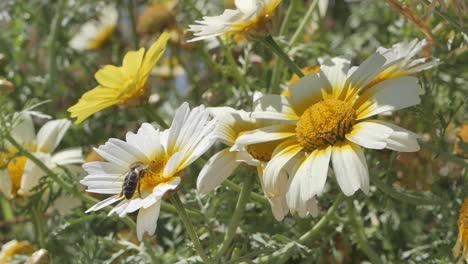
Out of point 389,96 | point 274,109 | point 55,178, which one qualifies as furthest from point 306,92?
point 55,178

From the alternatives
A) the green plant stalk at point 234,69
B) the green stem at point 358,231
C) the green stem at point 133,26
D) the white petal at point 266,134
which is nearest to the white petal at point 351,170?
the white petal at point 266,134

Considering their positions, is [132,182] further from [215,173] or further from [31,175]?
[31,175]

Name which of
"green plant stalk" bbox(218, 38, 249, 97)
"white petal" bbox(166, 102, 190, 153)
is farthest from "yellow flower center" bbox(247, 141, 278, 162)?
"green plant stalk" bbox(218, 38, 249, 97)

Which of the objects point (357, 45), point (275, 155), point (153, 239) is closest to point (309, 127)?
point (275, 155)

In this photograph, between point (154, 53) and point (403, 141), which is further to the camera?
point (154, 53)

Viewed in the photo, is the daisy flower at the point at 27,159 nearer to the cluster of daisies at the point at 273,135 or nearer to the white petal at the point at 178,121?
the cluster of daisies at the point at 273,135

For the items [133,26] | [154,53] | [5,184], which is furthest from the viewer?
[133,26]

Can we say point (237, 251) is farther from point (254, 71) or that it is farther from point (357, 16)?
point (357, 16)
